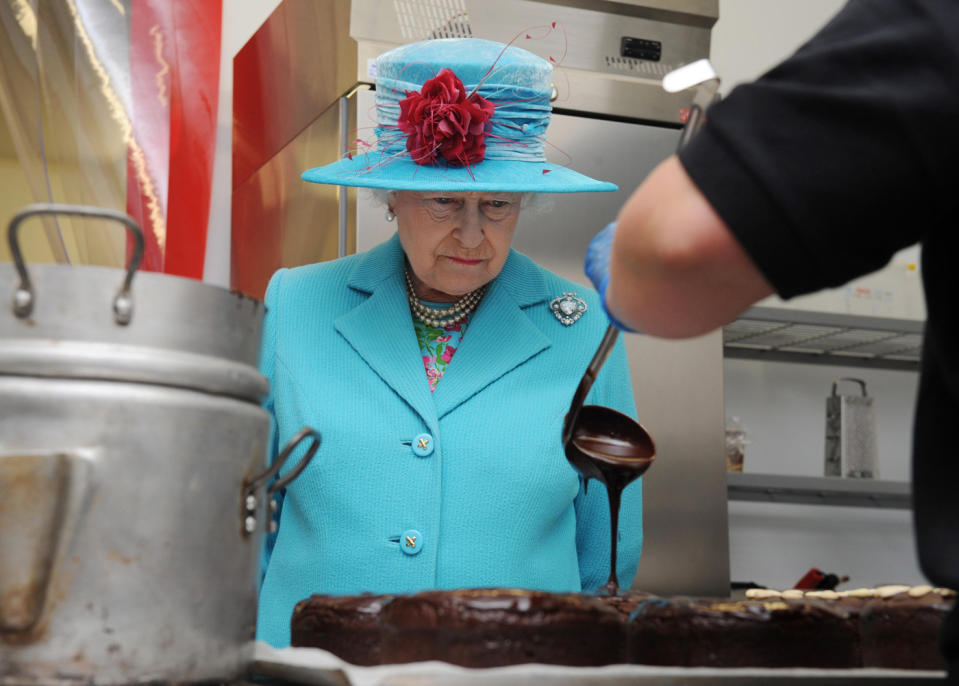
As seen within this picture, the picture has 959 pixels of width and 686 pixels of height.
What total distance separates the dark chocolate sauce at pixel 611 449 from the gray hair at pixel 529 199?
0.53 meters

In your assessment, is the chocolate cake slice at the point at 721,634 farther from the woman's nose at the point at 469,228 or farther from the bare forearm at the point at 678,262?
the woman's nose at the point at 469,228

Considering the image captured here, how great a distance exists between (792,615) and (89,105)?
7.32ft

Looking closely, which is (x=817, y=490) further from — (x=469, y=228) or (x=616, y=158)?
(x=469, y=228)

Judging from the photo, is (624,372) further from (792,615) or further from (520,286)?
(792,615)

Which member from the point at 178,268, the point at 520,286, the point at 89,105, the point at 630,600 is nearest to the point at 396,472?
the point at 520,286

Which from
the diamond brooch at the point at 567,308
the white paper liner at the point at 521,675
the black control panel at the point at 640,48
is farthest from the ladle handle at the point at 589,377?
the black control panel at the point at 640,48

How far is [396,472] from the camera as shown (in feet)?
5.22

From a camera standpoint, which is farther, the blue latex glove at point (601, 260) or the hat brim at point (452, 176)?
the hat brim at point (452, 176)

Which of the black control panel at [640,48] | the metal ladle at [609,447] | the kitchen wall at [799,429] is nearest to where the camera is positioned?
the metal ladle at [609,447]

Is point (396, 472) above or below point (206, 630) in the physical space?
above

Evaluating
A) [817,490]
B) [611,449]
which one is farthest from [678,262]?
[817,490]

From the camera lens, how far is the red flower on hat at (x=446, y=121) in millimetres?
1573

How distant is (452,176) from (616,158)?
39.8 inches

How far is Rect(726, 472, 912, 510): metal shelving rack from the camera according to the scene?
2.86m
